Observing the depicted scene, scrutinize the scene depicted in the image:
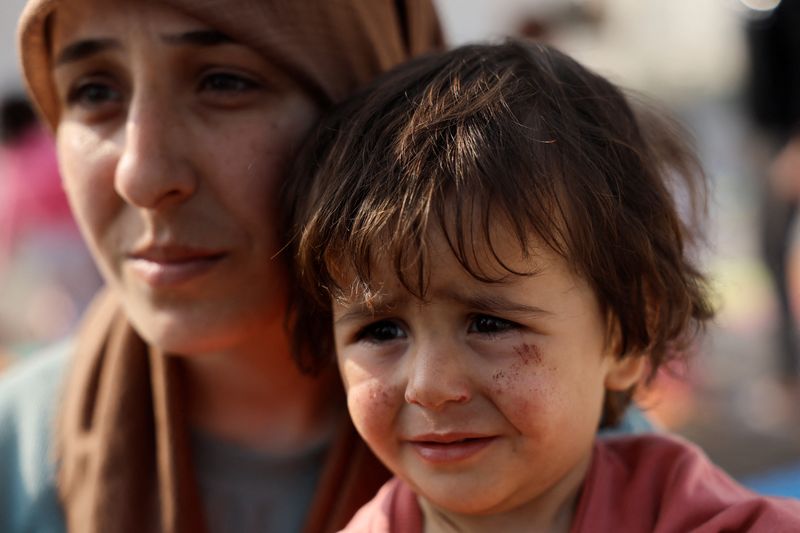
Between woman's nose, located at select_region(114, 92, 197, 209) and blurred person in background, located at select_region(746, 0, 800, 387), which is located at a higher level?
woman's nose, located at select_region(114, 92, 197, 209)

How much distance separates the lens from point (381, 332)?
139 cm

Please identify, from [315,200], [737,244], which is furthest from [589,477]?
[737,244]

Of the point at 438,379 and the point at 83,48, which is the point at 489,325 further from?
the point at 83,48

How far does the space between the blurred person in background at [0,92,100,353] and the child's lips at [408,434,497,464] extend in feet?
12.9

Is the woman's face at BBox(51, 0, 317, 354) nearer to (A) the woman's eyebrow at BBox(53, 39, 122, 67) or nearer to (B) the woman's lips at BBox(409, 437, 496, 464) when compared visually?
(A) the woman's eyebrow at BBox(53, 39, 122, 67)

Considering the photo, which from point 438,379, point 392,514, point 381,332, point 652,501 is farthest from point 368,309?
point 652,501

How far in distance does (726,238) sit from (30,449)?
19.5ft

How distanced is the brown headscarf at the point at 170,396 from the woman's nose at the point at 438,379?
1.68 ft

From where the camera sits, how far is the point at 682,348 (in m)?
1.66

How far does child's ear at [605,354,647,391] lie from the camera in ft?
4.80

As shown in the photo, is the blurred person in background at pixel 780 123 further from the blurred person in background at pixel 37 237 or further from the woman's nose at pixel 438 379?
the woman's nose at pixel 438 379

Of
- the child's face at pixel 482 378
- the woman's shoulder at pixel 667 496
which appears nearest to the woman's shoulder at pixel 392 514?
the child's face at pixel 482 378

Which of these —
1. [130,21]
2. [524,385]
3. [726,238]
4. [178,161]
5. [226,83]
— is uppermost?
[130,21]

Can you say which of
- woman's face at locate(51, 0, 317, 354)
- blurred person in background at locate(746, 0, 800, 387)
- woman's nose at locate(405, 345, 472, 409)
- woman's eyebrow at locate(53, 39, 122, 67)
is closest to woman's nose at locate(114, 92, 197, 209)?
woman's face at locate(51, 0, 317, 354)
